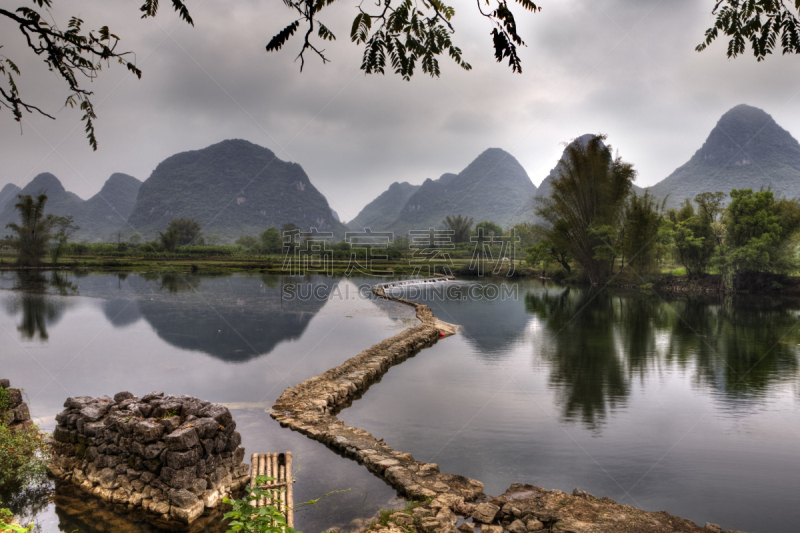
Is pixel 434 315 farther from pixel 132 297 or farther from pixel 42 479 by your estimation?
pixel 132 297

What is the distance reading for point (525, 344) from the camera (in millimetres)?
13531

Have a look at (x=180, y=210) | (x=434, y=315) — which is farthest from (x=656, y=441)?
(x=180, y=210)

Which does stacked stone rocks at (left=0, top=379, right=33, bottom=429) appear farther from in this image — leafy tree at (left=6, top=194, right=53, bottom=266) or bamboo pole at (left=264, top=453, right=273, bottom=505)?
leafy tree at (left=6, top=194, right=53, bottom=266)

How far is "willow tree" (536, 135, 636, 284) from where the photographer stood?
33188 mm

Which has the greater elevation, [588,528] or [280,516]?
[280,516]

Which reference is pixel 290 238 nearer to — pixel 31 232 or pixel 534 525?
pixel 31 232

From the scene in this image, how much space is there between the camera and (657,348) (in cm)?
1309

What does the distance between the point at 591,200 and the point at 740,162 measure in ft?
278

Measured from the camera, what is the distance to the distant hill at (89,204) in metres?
133

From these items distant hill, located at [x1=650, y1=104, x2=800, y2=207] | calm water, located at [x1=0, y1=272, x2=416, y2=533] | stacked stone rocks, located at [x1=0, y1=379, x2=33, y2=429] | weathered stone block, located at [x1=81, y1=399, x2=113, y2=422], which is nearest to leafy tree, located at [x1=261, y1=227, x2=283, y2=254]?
calm water, located at [x1=0, y1=272, x2=416, y2=533]

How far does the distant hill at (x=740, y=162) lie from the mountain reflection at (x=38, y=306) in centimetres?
8639

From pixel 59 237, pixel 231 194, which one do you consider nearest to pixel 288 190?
pixel 231 194

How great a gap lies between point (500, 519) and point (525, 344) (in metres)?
9.62

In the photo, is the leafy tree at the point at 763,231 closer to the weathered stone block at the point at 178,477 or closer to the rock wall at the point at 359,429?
the rock wall at the point at 359,429
